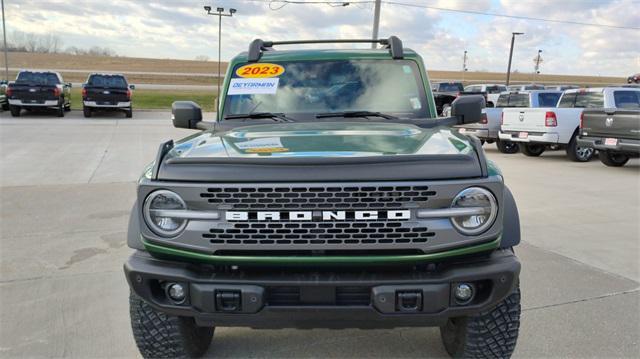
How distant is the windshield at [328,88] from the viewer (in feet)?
12.7

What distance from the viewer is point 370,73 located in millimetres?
4016

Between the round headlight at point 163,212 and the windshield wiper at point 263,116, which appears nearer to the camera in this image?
the round headlight at point 163,212

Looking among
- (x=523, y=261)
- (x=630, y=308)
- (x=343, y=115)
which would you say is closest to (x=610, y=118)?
(x=523, y=261)

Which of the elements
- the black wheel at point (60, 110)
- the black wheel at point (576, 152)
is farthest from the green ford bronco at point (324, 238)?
the black wheel at point (60, 110)

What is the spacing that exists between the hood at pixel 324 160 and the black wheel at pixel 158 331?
2.52 ft

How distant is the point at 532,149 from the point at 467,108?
11.0 metres

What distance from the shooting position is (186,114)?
4.01 meters

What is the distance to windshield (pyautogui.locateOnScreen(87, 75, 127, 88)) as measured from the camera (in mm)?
22578

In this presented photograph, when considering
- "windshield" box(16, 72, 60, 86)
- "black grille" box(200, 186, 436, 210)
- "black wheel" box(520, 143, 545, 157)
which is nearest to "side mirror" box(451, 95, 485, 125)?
"black grille" box(200, 186, 436, 210)

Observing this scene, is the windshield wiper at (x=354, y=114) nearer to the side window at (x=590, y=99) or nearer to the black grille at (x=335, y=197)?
the black grille at (x=335, y=197)

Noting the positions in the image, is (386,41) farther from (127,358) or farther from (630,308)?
(127,358)

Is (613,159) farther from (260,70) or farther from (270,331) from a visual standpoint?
(270,331)

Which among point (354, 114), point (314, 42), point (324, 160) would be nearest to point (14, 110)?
point (314, 42)

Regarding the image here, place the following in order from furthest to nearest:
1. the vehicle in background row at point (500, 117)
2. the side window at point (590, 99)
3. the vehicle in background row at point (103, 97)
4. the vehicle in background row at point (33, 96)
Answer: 1. the vehicle in background row at point (103, 97)
2. the vehicle in background row at point (33, 96)
3. the vehicle in background row at point (500, 117)
4. the side window at point (590, 99)
